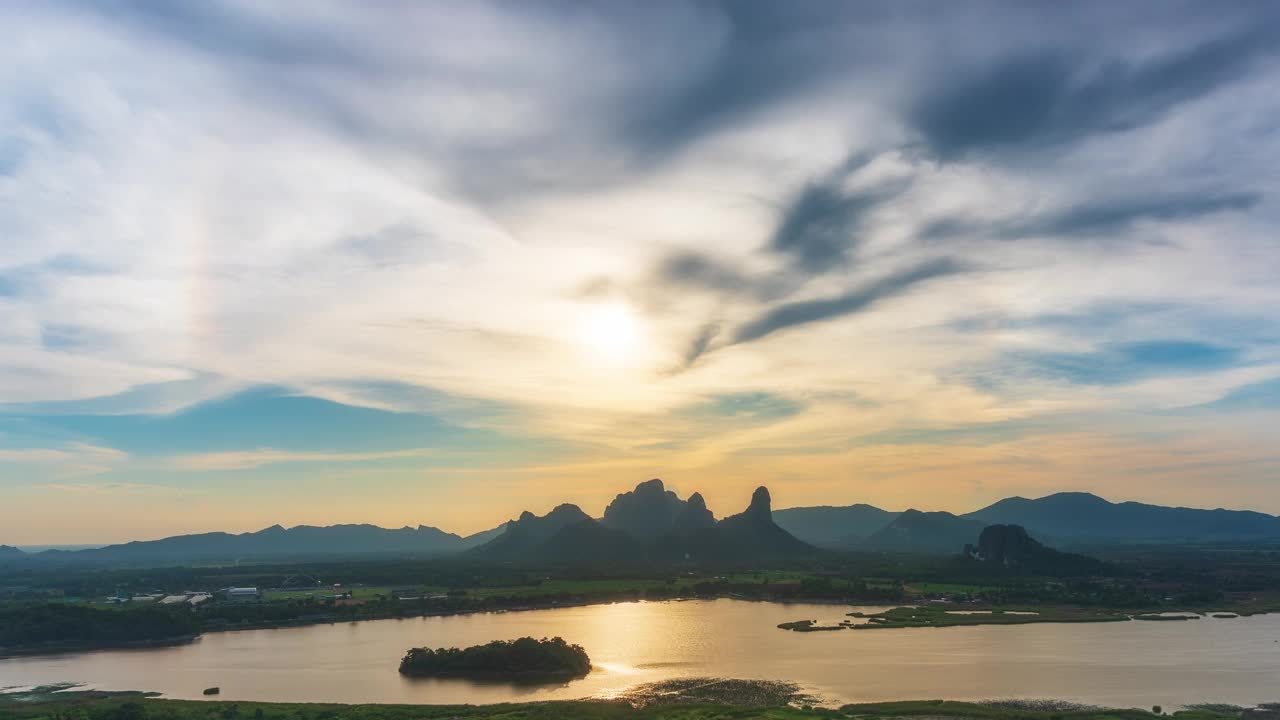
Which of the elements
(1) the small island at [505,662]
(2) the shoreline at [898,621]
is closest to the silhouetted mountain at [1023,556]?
(2) the shoreline at [898,621]

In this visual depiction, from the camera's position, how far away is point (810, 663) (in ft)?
238

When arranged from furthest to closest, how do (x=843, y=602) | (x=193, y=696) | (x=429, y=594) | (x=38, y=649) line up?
(x=429, y=594)
(x=843, y=602)
(x=38, y=649)
(x=193, y=696)

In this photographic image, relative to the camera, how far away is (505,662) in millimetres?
72312

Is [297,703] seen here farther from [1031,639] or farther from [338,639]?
[1031,639]

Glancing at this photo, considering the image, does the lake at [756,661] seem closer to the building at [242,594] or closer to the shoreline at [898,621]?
the shoreline at [898,621]

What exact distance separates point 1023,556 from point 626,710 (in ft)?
506

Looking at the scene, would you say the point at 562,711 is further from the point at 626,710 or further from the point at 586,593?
the point at 586,593

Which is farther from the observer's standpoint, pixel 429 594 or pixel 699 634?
pixel 429 594

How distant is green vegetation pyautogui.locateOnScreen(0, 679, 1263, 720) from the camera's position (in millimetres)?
51688

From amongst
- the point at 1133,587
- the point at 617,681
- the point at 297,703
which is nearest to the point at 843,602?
the point at 1133,587

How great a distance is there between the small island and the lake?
203 centimetres

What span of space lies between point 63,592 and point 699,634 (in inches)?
5449

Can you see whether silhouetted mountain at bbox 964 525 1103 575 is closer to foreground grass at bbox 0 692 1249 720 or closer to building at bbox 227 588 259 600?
foreground grass at bbox 0 692 1249 720

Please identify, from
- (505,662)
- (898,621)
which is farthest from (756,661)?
(898,621)
